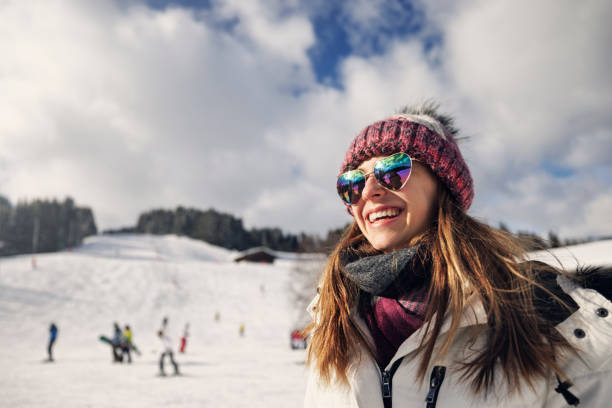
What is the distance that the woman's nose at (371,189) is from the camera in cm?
169

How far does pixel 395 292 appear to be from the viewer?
5.16 feet

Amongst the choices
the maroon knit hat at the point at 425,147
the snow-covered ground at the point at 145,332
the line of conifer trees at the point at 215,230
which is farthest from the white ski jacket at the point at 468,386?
the line of conifer trees at the point at 215,230

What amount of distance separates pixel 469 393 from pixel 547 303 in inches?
17.9

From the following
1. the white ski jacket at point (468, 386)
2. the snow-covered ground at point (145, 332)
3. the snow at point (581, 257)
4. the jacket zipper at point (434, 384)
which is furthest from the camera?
the snow-covered ground at point (145, 332)

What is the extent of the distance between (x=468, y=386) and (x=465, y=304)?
301 mm

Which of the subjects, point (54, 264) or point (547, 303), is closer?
point (547, 303)

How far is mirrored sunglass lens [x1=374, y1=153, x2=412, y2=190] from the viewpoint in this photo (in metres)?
1.65

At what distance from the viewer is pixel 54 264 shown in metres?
38.0

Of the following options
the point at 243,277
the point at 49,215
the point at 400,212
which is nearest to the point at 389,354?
the point at 400,212

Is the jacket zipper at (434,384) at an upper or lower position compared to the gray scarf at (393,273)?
lower

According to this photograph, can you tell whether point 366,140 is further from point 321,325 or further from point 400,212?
point 321,325

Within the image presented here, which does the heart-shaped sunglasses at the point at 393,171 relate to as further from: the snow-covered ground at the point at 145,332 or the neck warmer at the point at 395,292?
the snow-covered ground at the point at 145,332

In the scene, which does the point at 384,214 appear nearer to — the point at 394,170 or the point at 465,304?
the point at 394,170

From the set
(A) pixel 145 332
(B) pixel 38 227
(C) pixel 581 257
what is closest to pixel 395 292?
(C) pixel 581 257
